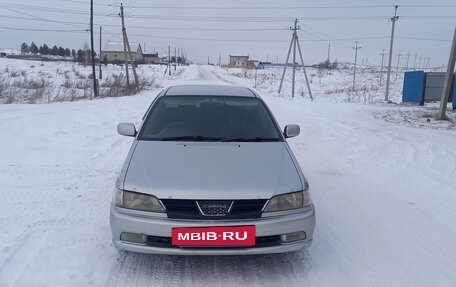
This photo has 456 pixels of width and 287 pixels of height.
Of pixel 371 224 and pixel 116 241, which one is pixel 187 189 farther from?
pixel 371 224

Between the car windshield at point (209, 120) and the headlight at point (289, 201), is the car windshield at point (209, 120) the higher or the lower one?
the higher one

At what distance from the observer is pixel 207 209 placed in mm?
2975

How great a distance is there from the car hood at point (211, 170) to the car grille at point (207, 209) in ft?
0.15

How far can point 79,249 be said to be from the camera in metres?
3.57

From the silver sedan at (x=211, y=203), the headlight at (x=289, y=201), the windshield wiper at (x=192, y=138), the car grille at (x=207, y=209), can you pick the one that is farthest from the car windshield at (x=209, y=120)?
the car grille at (x=207, y=209)

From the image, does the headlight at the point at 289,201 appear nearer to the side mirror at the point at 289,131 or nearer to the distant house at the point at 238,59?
the side mirror at the point at 289,131

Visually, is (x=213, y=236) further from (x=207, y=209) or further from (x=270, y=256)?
(x=270, y=256)

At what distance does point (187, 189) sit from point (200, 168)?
35cm

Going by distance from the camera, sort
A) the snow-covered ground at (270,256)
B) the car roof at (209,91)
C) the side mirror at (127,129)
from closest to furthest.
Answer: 1. the snow-covered ground at (270,256)
2. the side mirror at (127,129)
3. the car roof at (209,91)

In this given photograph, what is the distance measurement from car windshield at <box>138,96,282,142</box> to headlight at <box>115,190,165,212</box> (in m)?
1.01

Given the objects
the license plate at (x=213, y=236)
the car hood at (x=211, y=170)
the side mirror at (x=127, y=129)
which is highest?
the side mirror at (x=127, y=129)

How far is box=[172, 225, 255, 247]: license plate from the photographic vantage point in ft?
9.61

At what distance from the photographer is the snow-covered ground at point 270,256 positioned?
321cm

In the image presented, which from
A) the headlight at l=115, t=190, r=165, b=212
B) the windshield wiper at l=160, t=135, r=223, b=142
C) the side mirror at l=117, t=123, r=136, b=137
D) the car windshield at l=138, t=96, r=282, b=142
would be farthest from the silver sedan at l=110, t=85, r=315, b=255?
the side mirror at l=117, t=123, r=136, b=137
